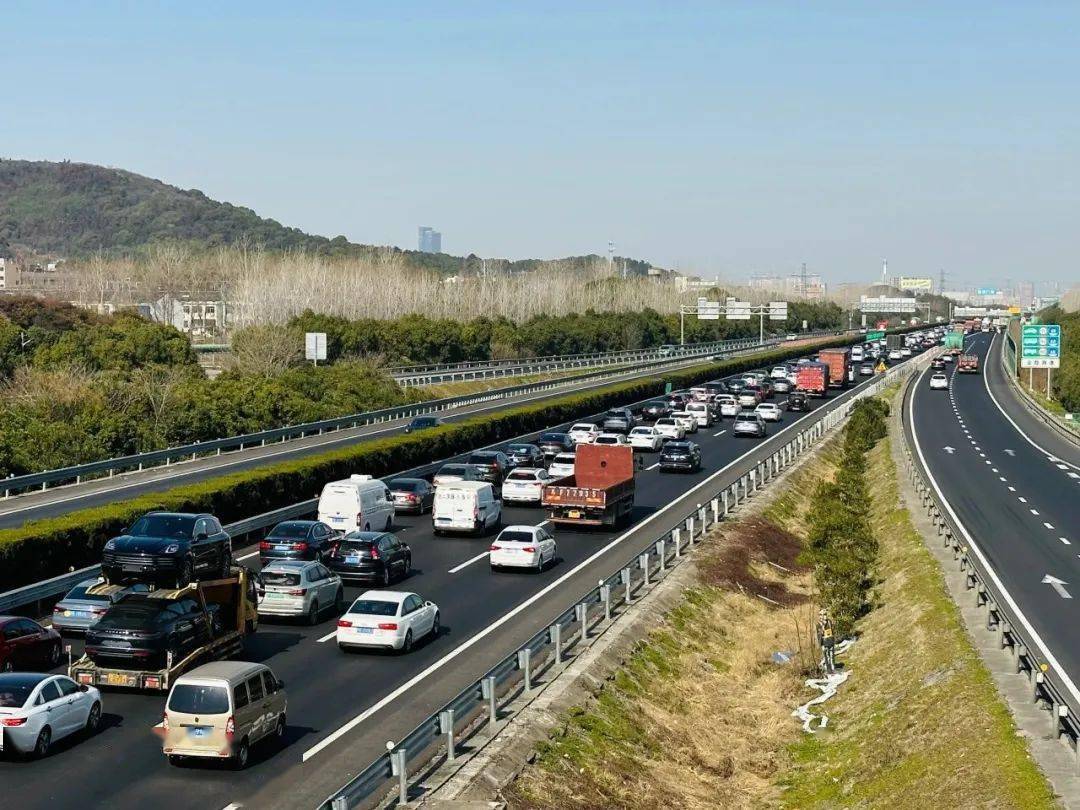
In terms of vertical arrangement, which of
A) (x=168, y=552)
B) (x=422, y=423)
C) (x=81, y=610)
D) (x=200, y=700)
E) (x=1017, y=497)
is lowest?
(x=1017, y=497)

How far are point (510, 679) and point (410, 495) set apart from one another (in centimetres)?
2253

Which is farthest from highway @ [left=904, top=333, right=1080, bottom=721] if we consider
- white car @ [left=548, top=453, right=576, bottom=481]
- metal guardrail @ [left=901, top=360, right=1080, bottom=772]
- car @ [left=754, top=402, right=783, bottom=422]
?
white car @ [left=548, top=453, right=576, bottom=481]

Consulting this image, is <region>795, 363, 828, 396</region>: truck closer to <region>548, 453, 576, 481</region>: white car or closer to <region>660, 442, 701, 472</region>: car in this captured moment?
<region>660, 442, 701, 472</region>: car

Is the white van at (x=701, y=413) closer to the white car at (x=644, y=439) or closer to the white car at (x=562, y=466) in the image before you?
the white car at (x=644, y=439)

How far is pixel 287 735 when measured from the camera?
22328 millimetres

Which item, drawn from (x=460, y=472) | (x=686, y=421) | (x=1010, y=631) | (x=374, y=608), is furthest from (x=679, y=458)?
(x=374, y=608)

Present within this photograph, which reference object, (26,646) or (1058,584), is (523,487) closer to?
(1058,584)

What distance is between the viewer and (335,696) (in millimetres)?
24703

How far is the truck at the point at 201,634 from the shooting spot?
78.3 ft

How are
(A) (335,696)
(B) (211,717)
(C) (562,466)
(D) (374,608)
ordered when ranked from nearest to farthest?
(B) (211,717), (A) (335,696), (D) (374,608), (C) (562,466)

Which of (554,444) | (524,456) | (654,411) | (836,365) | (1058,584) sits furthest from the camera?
(836,365)

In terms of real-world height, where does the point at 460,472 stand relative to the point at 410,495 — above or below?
above

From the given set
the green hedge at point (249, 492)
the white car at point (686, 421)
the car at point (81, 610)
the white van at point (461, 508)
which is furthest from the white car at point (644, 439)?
the car at point (81, 610)

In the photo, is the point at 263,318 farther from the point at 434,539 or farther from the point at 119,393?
the point at 434,539
